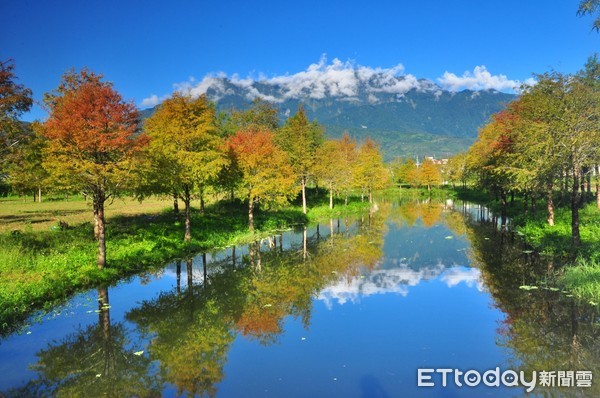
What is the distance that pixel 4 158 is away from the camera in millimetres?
28469

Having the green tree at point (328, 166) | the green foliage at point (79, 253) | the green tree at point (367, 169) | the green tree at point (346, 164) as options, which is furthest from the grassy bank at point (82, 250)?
the green tree at point (367, 169)

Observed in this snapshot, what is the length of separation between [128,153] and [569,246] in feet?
91.4

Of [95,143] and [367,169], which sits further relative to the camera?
[367,169]

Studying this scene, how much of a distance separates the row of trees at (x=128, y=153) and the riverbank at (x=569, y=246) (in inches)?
906

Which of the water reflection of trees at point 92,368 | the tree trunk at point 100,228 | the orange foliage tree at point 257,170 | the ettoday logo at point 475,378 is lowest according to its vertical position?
the water reflection of trees at point 92,368

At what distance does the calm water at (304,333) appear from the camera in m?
11.9

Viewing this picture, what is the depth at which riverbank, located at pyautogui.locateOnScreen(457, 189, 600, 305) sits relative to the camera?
1853cm

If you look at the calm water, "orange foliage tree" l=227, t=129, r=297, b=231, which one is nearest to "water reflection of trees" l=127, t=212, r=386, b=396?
the calm water

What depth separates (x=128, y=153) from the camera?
2372 cm

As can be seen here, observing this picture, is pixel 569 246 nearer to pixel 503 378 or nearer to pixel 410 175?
pixel 503 378

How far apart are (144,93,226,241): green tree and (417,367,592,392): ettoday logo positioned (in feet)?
77.9

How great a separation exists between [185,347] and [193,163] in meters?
19.3

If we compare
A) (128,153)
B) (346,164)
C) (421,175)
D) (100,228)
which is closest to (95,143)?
(128,153)

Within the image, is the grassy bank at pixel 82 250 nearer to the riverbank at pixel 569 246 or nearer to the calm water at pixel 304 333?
the calm water at pixel 304 333
